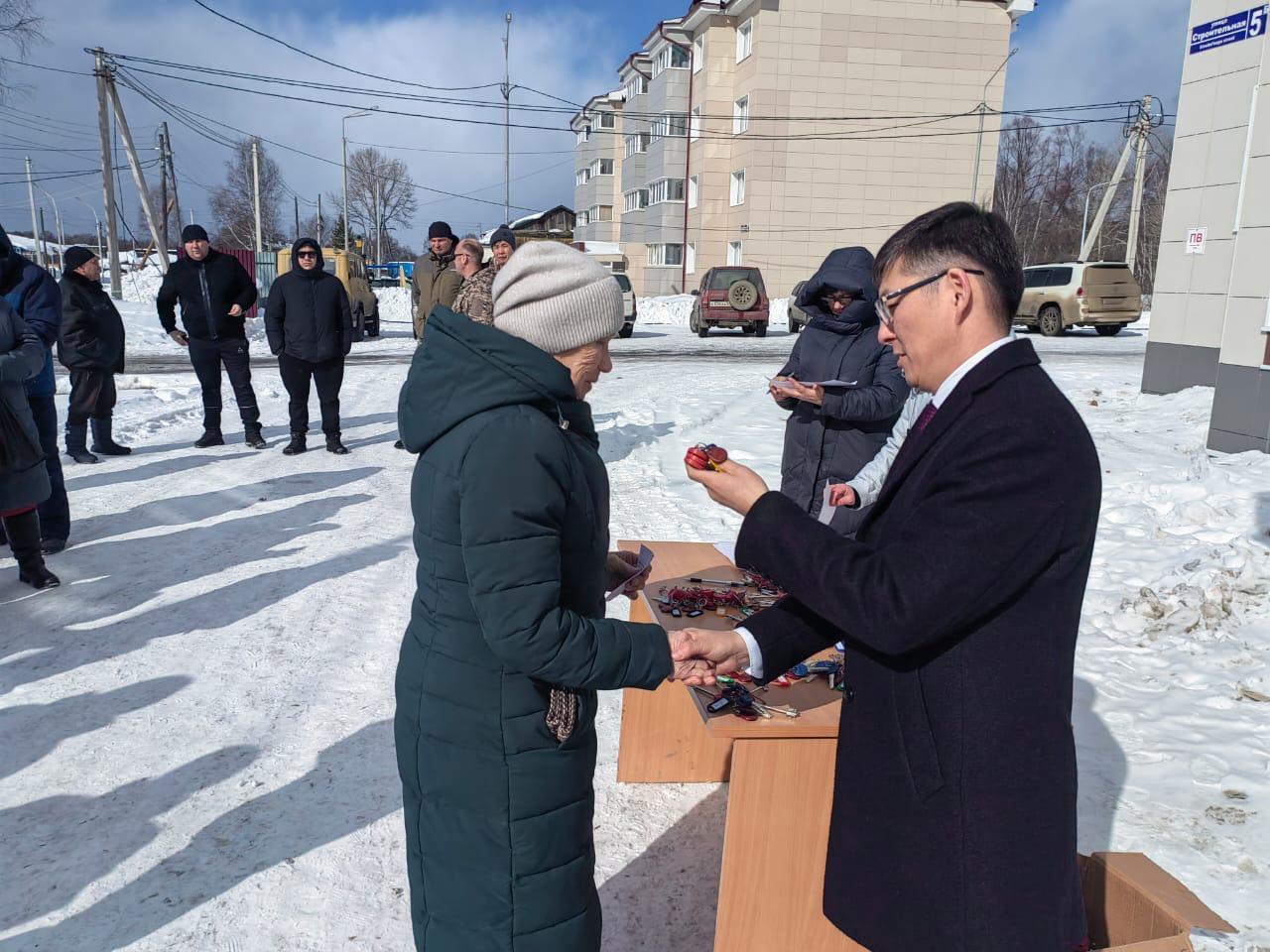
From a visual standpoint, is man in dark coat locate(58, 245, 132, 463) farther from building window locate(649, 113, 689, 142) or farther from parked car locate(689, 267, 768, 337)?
building window locate(649, 113, 689, 142)

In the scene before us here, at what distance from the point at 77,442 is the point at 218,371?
1437 millimetres

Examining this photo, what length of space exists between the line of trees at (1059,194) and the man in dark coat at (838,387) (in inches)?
2273

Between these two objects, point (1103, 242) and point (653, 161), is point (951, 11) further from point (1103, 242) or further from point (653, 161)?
point (1103, 242)

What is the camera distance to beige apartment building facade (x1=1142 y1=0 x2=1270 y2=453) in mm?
8062

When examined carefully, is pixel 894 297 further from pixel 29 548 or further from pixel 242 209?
pixel 242 209

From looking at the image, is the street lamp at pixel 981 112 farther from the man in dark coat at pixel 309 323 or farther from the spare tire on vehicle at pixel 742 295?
the man in dark coat at pixel 309 323

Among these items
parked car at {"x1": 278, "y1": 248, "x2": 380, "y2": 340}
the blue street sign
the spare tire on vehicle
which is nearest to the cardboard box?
the blue street sign

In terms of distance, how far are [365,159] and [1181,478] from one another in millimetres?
74489

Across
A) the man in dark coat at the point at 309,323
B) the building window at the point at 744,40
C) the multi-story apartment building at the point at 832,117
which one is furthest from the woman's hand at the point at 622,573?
the building window at the point at 744,40

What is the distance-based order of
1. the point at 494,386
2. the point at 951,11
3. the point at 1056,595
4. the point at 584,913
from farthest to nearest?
the point at 951,11, the point at 584,913, the point at 494,386, the point at 1056,595

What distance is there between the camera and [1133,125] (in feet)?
97.9

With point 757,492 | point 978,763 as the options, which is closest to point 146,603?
point 757,492

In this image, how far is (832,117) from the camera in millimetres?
34688

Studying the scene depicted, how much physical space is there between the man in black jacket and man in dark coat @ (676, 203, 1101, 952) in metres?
8.17
